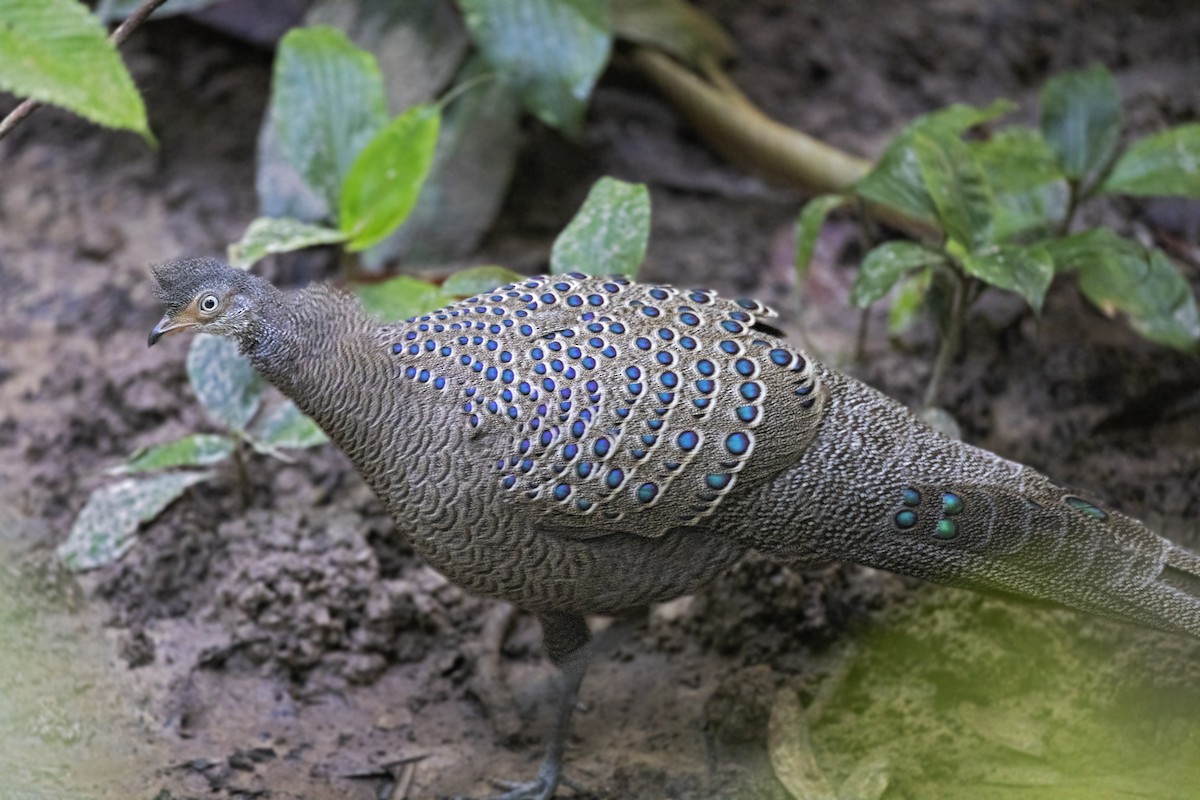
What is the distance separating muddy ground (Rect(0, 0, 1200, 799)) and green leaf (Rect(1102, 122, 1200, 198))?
74cm

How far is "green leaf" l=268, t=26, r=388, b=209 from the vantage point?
14.5 ft

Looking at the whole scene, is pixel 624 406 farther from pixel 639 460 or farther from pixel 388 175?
pixel 388 175

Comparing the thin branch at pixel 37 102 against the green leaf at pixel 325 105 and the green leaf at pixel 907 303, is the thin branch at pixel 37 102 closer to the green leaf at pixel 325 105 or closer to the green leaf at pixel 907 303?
the green leaf at pixel 325 105

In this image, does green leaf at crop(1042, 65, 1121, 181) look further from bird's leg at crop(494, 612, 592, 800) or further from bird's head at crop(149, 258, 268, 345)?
bird's head at crop(149, 258, 268, 345)

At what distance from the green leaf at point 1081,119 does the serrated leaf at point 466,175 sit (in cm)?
212

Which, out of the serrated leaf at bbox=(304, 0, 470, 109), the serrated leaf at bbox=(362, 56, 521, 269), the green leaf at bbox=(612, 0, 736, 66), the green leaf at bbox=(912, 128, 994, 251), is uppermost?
the green leaf at bbox=(912, 128, 994, 251)

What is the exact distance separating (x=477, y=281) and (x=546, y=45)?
150 centimetres

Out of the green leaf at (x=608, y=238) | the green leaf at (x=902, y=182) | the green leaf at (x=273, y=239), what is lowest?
the green leaf at (x=273, y=239)

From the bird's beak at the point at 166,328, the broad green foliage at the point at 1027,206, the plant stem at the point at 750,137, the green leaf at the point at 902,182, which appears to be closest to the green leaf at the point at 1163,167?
the broad green foliage at the point at 1027,206

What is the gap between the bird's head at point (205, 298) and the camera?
3203 mm

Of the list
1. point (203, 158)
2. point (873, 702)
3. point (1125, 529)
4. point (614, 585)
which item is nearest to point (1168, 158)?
point (1125, 529)

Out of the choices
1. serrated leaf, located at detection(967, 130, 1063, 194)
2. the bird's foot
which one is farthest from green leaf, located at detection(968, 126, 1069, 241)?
the bird's foot

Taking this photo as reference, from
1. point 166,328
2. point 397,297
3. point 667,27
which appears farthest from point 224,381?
point 667,27

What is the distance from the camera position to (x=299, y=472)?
4527mm
